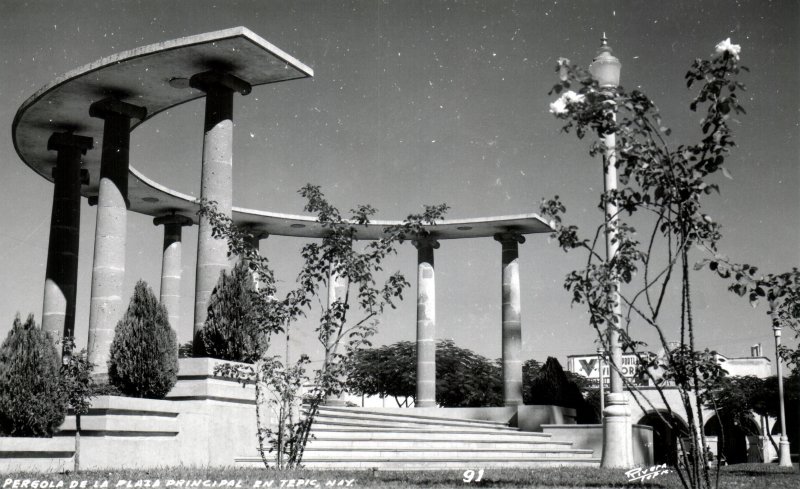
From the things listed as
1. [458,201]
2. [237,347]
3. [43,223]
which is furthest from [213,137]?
[458,201]

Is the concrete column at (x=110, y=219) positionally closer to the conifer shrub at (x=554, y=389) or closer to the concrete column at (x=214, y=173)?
the concrete column at (x=214, y=173)

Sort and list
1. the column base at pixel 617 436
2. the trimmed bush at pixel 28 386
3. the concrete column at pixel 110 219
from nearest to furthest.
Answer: the trimmed bush at pixel 28 386 < the column base at pixel 617 436 < the concrete column at pixel 110 219

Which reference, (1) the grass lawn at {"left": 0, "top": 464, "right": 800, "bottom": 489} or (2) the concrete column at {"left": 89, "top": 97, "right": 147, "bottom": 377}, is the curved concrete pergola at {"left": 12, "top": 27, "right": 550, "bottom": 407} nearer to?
(2) the concrete column at {"left": 89, "top": 97, "right": 147, "bottom": 377}

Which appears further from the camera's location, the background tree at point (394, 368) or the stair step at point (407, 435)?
the background tree at point (394, 368)

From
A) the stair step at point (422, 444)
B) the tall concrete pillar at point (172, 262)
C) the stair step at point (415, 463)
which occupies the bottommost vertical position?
the stair step at point (415, 463)

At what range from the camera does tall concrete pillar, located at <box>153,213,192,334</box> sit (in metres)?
27.7

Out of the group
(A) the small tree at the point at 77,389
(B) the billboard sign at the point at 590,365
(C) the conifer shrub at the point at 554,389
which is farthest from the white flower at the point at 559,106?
(B) the billboard sign at the point at 590,365

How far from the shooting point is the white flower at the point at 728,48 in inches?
256

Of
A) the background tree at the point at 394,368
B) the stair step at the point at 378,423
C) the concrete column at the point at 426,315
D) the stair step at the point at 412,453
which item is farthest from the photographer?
the background tree at the point at 394,368

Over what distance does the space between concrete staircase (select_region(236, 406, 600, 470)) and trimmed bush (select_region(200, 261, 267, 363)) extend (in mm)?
1952

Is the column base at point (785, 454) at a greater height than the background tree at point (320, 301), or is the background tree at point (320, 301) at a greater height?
the background tree at point (320, 301)

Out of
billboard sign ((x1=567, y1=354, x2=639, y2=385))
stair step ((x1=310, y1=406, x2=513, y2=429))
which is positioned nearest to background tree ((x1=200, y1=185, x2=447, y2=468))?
stair step ((x1=310, y1=406, x2=513, y2=429))

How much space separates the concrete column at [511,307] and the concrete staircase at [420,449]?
7074 mm

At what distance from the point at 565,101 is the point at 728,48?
Result: 134cm
